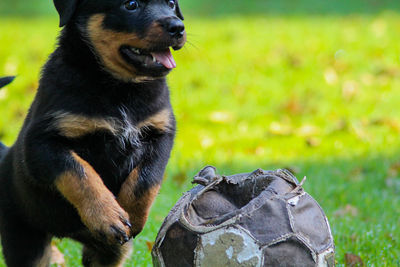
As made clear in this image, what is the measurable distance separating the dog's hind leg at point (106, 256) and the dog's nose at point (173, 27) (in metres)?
1.17

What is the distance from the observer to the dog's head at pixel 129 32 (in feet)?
10.4

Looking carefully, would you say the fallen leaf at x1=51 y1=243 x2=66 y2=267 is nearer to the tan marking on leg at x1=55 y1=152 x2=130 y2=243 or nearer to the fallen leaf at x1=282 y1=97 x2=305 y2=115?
the tan marking on leg at x1=55 y1=152 x2=130 y2=243

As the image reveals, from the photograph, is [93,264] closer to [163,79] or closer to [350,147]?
[163,79]

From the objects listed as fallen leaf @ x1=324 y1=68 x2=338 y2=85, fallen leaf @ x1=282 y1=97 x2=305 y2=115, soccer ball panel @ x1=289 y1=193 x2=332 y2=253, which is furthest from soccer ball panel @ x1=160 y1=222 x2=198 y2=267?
fallen leaf @ x1=324 y1=68 x2=338 y2=85

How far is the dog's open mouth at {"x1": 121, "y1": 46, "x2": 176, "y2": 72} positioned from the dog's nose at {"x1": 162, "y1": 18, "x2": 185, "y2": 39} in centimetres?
10

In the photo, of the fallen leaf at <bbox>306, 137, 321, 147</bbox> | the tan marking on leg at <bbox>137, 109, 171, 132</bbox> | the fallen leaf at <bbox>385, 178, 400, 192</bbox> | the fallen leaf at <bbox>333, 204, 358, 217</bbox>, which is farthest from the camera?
the fallen leaf at <bbox>306, 137, 321, 147</bbox>

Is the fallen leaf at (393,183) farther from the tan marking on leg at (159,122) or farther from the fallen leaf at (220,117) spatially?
the tan marking on leg at (159,122)

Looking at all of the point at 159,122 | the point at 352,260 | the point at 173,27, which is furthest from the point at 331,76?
the point at 173,27

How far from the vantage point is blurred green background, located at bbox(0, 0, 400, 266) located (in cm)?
470

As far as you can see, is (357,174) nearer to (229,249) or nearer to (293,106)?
(293,106)

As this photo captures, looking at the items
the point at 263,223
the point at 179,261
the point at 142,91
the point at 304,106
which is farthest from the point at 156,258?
the point at 304,106

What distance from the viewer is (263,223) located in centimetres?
263

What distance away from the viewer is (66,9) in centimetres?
327

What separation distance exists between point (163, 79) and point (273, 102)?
389 cm
